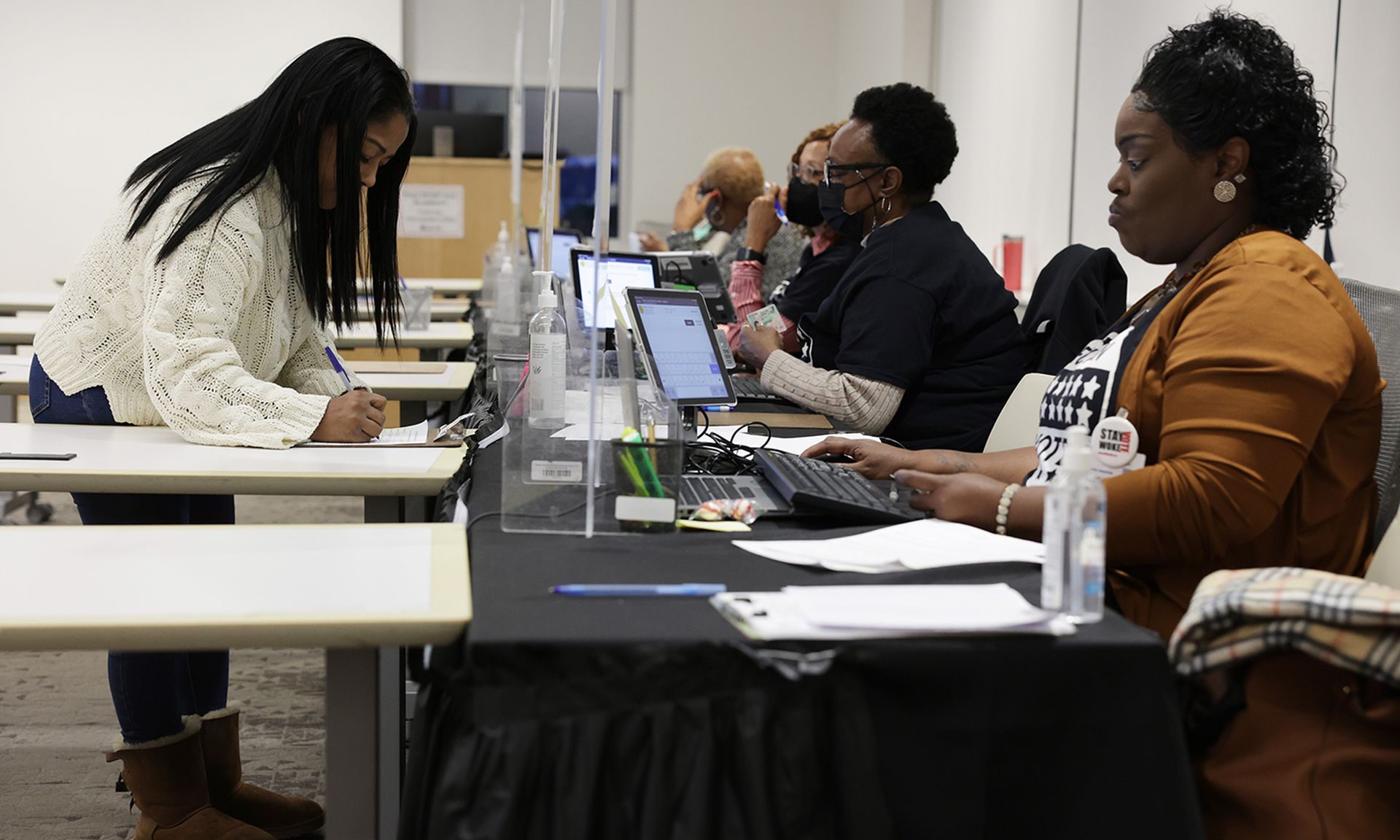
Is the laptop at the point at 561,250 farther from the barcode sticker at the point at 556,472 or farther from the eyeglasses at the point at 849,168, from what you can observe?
the barcode sticker at the point at 556,472

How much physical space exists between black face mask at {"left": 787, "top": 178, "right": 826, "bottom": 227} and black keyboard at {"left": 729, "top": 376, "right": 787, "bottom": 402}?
91 cm

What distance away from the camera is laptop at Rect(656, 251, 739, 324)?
343 centimetres

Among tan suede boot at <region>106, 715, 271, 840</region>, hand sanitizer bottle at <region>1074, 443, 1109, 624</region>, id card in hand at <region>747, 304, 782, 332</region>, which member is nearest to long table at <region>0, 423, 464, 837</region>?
tan suede boot at <region>106, 715, 271, 840</region>

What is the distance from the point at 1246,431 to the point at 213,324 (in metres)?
1.46

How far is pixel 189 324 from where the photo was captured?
1834 mm

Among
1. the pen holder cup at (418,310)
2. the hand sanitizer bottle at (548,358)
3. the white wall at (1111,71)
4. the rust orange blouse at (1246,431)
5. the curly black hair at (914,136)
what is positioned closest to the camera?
the rust orange blouse at (1246,431)

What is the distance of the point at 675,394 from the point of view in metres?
1.87

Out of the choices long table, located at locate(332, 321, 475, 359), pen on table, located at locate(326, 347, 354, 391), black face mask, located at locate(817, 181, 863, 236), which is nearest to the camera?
pen on table, located at locate(326, 347, 354, 391)

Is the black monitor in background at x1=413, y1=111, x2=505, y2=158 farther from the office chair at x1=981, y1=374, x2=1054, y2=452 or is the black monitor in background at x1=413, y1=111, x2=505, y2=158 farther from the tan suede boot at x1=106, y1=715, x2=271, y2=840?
the tan suede boot at x1=106, y1=715, x2=271, y2=840

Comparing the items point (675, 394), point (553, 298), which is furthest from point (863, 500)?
point (553, 298)

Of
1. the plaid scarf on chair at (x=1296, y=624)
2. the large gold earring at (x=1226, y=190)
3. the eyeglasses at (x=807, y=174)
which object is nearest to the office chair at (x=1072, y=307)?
the large gold earring at (x=1226, y=190)

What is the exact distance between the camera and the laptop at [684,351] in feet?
5.77

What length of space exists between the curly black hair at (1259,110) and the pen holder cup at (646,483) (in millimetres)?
742

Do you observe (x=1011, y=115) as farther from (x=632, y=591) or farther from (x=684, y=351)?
(x=632, y=591)
